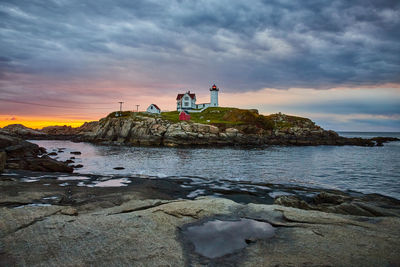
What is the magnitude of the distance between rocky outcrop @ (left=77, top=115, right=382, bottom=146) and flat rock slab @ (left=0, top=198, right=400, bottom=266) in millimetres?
65036

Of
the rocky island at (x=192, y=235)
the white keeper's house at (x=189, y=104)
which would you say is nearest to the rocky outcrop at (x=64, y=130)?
the white keeper's house at (x=189, y=104)

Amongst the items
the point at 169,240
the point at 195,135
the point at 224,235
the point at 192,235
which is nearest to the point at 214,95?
the point at 195,135

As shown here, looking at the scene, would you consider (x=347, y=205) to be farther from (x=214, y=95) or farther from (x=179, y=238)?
(x=214, y=95)

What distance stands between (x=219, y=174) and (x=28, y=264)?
21740 millimetres

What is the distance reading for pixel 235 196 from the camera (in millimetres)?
16203

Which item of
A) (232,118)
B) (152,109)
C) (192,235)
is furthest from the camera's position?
(152,109)

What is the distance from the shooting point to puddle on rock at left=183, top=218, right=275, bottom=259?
5609 mm

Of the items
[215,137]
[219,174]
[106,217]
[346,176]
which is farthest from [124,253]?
[215,137]

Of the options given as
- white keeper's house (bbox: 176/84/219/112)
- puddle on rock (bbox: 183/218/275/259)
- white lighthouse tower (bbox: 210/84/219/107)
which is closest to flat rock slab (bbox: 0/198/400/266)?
puddle on rock (bbox: 183/218/275/259)

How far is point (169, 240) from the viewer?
5949mm

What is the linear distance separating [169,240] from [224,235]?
1.56 meters

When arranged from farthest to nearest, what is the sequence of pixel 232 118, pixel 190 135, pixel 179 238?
pixel 232 118
pixel 190 135
pixel 179 238

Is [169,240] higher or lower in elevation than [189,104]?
lower

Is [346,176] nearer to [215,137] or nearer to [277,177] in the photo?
[277,177]
